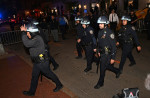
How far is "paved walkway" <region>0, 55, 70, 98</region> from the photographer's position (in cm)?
471

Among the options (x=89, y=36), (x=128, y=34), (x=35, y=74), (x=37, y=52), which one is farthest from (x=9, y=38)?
(x=128, y=34)

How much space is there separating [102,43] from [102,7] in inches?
617

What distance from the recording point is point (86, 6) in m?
28.3

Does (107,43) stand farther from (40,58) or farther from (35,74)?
(35,74)

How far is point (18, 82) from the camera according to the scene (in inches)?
224

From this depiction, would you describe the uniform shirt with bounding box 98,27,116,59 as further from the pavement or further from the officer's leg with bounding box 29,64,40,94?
the officer's leg with bounding box 29,64,40,94

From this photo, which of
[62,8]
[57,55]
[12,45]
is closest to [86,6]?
[62,8]

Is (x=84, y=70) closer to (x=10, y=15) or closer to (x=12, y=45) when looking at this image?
(x=12, y=45)

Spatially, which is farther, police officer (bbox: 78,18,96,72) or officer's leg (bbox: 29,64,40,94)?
police officer (bbox: 78,18,96,72)

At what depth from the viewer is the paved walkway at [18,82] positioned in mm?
4715

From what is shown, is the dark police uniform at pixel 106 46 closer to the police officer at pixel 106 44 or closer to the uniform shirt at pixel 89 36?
the police officer at pixel 106 44

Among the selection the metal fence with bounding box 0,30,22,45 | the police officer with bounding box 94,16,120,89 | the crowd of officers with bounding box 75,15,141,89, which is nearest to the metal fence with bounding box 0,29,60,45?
the metal fence with bounding box 0,30,22,45

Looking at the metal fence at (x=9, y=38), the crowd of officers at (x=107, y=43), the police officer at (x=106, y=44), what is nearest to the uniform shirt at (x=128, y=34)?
the crowd of officers at (x=107, y=43)

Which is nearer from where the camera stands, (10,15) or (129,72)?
(129,72)
